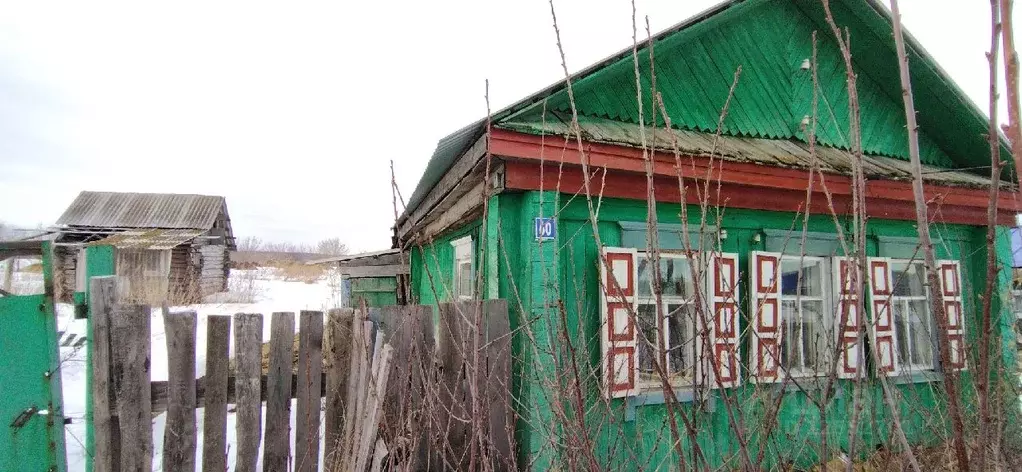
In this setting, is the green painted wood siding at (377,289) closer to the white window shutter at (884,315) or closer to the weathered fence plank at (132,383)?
the weathered fence plank at (132,383)

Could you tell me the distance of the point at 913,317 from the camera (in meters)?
5.06

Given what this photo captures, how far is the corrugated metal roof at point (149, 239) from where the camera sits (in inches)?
591

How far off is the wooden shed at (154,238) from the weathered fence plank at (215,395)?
14554mm

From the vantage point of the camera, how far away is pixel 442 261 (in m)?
6.87

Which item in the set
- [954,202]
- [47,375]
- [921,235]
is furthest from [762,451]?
[954,202]

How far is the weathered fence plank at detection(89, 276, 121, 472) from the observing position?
2414mm

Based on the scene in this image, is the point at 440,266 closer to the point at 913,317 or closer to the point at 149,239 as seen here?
the point at 913,317

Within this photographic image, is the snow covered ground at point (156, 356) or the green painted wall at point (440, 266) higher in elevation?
the green painted wall at point (440, 266)

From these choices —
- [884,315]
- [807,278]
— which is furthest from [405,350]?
[884,315]

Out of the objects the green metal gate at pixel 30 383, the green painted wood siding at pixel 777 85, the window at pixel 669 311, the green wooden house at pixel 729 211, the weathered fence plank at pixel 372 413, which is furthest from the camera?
the green painted wood siding at pixel 777 85

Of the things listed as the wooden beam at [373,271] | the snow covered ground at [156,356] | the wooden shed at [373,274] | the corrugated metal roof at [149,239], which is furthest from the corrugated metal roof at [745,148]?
the corrugated metal roof at [149,239]

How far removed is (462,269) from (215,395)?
3.58m

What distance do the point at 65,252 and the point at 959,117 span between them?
77.0 ft

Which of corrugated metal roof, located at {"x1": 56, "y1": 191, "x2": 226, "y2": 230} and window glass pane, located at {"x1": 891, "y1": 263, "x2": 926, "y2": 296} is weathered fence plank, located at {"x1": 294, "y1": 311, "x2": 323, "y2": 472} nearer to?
window glass pane, located at {"x1": 891, "y1": 263, "x2": 926, "y2": 296}
